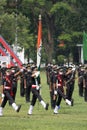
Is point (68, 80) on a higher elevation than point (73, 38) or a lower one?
higher

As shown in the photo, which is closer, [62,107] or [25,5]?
[62,107]

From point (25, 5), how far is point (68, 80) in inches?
2112

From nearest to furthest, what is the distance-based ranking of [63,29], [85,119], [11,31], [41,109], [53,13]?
[85,119], [41,109], [11,31], [53,13], [63,29]

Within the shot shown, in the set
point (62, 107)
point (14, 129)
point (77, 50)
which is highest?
point (14, 129)

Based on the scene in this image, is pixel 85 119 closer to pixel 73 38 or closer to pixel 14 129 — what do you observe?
pixel 14 129

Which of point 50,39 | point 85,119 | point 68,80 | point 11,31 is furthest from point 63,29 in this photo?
point 85,119

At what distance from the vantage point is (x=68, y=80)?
29.3 m

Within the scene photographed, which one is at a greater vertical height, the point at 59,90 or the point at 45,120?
the point at 59,90

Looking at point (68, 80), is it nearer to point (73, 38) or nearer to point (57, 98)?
point (57, 98)

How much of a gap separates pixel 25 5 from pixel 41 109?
186 ft

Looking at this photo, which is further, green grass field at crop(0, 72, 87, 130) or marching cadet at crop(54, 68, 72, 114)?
marching cadet at crop(54, 68, 72, 114)

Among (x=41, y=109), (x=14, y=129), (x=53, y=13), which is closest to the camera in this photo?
(x=14, y=129)

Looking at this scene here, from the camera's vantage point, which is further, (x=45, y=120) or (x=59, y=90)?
(x=59, y=90)

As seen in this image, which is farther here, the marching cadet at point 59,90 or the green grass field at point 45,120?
the marching cadet at point 59,90
